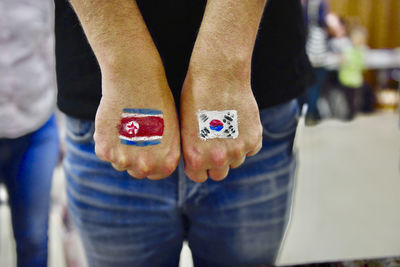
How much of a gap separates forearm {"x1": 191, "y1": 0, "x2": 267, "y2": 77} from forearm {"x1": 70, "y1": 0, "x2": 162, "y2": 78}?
2.3 inches

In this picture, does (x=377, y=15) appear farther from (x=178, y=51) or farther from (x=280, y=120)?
(x=178, y=51)

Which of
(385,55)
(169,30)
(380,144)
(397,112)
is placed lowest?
(397,112)

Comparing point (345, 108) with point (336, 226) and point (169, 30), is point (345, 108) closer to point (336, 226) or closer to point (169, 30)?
point (336, 226)

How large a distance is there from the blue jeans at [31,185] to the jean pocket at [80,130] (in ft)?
1.10

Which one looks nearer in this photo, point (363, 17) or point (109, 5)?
point (109, 5)

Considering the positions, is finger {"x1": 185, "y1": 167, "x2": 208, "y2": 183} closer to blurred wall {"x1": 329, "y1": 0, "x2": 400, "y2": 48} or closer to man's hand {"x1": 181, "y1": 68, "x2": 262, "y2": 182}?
man's hand {"x1": 181, "y1": 68, "x2": 262, "y2": 182}

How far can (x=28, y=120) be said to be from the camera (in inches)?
29.0

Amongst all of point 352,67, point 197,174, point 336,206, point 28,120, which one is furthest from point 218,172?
point 352,67

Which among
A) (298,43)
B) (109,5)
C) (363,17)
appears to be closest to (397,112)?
(363,17)

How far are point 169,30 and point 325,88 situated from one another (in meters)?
3.58

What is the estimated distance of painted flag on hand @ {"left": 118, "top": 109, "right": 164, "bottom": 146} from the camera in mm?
372

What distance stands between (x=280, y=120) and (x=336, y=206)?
154 cm

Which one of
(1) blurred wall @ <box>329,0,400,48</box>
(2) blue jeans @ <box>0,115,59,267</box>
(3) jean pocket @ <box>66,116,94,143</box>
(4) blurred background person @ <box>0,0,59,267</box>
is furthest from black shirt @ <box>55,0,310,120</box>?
(1) blurred wall @ <box>329,0,400,48</box>

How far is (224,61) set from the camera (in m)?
0.38
